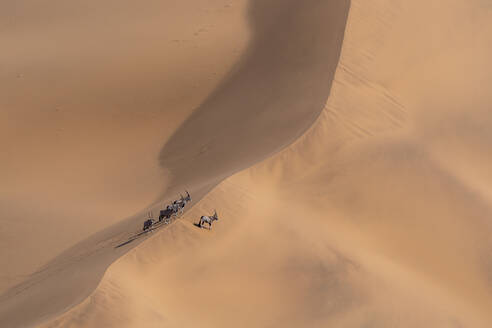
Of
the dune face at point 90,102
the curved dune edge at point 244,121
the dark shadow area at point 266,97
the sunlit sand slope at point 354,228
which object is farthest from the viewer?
the dune face at point 90,102

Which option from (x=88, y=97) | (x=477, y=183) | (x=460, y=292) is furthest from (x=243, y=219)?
(x=88, y=97)

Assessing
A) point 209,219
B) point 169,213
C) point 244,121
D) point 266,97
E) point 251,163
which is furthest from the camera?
point 266,97

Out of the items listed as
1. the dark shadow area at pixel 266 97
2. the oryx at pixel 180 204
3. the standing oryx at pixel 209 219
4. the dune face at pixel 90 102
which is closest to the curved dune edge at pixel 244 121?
the dark shadow area at pixel 266 97

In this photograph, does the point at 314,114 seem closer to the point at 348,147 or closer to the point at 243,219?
the point at 348,147

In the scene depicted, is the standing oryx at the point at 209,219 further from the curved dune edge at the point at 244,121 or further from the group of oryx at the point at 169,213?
the curved dune edge at the point at 244,121

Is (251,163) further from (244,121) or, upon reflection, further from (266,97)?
(266,97)

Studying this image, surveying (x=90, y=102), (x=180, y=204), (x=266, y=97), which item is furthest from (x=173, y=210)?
(x=90, y=102)
